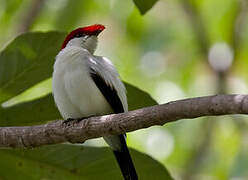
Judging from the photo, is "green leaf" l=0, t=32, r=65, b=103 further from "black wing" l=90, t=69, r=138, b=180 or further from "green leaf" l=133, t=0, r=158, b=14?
"green leaf" l=133, t=0, r=158, b=14

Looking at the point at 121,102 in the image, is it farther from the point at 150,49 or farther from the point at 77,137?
the point at 150,49

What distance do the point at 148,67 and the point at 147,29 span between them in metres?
0.52

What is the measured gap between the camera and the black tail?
3469 mm

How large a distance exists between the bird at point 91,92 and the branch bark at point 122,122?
1.65 ft

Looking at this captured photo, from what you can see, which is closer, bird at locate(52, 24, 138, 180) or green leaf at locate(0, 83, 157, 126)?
bird at locate(52, 24, 138, 180)

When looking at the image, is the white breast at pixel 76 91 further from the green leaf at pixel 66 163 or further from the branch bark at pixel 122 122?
the branch bark at pixel 122 122

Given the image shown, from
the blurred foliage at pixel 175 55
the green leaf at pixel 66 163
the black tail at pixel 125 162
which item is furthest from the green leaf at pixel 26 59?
the blurred foliage at pixel 175 55

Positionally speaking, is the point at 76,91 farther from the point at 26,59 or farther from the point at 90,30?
the point at 90,30

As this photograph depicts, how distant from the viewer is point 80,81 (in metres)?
3.53

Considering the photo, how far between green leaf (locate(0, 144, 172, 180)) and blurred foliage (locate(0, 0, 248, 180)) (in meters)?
1.99

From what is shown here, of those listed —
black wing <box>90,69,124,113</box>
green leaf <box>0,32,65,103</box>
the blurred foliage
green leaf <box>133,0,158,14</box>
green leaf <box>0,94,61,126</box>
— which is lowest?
the blurred foliage

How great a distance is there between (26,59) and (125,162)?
919 millimetres

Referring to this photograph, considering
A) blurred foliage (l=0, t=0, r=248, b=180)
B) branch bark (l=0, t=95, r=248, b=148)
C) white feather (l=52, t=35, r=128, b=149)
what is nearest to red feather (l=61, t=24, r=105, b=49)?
white feather (l=52, t=35, r=128, b=149)

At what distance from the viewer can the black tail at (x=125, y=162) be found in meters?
3.47
